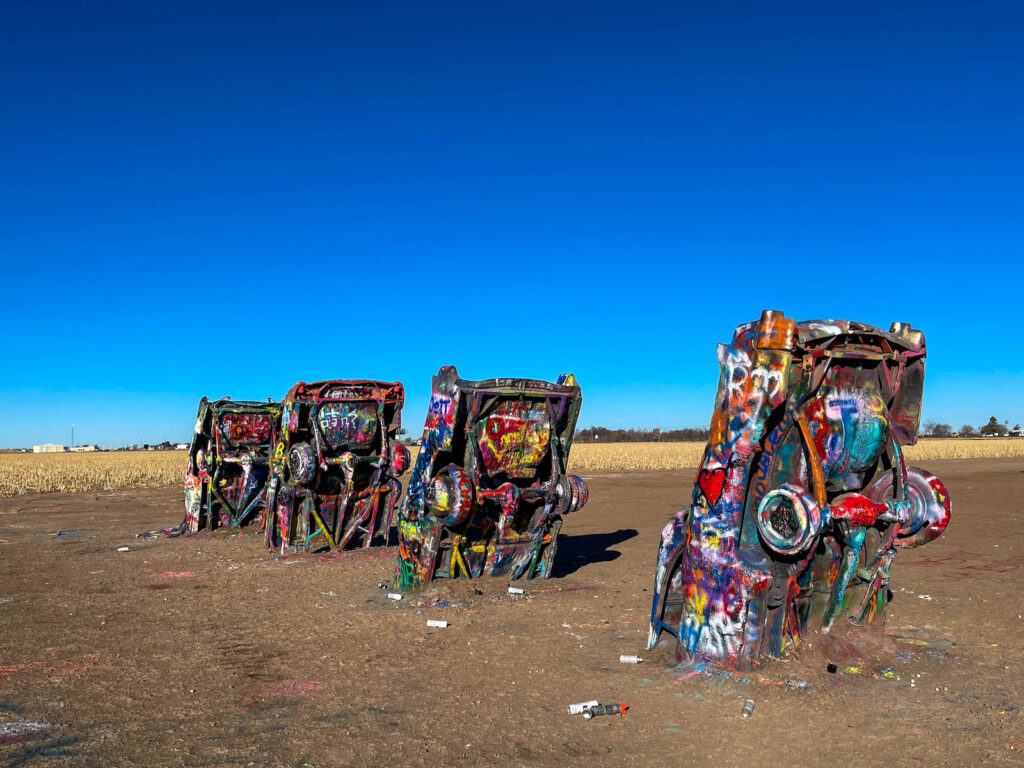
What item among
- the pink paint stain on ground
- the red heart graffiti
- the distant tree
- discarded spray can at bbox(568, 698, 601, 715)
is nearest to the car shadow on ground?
the red heart graffiti

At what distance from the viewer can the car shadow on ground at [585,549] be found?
41.0 ft

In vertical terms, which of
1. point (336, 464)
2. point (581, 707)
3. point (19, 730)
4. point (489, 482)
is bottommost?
point (19, 730)

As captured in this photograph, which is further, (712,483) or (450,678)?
(450,678)

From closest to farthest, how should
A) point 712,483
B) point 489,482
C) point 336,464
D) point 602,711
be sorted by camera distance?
point 602,711
point 712,483
point 489,482
point 336,464

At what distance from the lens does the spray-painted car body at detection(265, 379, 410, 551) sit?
508 inches

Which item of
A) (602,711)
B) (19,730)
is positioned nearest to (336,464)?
(19,730)

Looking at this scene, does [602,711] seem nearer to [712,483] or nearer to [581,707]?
[581,707]

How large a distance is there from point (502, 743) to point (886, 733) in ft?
8.19

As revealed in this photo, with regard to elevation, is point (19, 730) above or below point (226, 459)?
below

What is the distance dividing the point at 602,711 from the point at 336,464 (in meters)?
8.07

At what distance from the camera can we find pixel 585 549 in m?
14.4

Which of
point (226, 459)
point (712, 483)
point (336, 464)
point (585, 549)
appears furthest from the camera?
point (226, 459)

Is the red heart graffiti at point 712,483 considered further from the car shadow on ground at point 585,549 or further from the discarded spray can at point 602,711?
the car shadow on ground at point 585,549

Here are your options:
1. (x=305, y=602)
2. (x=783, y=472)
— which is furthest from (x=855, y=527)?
(x=305, y=602)
